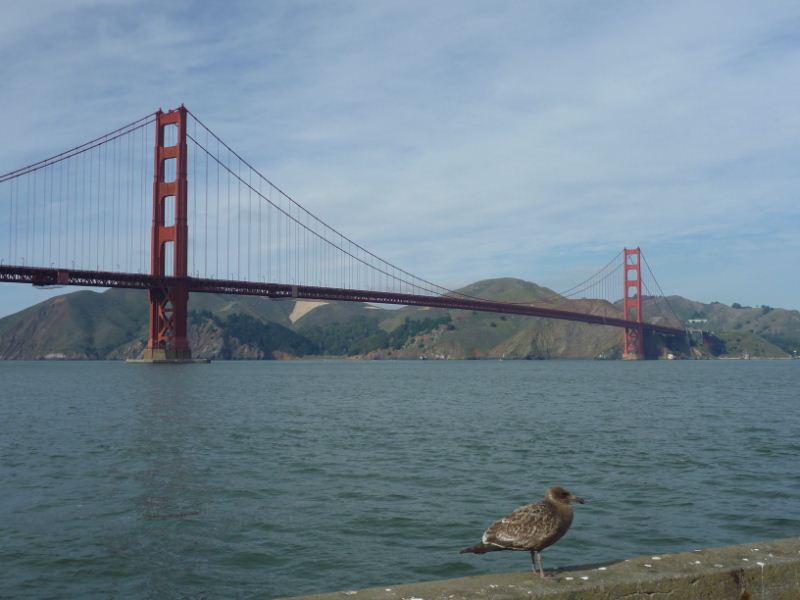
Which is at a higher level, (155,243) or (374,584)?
(155,243)

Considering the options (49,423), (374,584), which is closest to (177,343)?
(49,423)

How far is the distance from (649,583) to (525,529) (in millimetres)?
1460

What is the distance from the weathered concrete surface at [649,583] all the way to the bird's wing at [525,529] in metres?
0.94

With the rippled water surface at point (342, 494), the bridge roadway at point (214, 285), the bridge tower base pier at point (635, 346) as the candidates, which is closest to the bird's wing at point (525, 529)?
the rippled water surface at point (342, 494)

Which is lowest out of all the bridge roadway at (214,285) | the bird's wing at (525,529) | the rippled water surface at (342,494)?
the rippled water surface at (342,494)

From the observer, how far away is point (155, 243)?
90.8 meters

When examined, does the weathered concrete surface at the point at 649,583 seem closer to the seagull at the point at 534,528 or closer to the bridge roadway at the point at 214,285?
the seagull at the point at 534,528

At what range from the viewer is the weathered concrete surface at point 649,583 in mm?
4344

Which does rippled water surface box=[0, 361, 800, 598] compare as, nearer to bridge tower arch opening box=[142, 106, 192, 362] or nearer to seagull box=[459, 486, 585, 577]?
seagull box=[459, 486, 585, 577]

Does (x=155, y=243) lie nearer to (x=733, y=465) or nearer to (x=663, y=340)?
(x=733, y=465)

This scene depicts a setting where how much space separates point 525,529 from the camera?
19.3 feet

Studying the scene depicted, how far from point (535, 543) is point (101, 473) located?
538 inches

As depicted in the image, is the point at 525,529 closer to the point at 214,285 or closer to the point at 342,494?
the point at 342,494

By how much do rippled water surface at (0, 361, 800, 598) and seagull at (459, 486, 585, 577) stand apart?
355 centimetres
